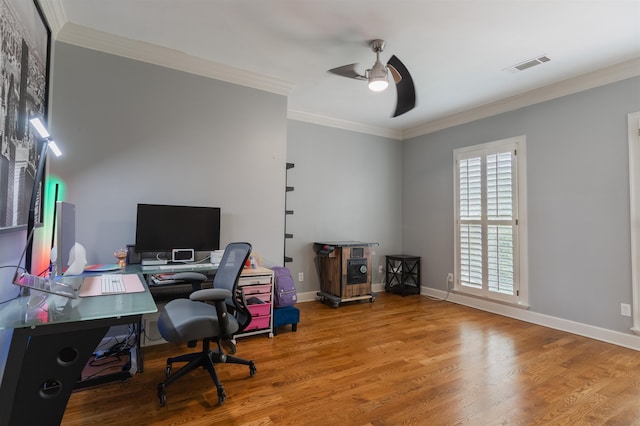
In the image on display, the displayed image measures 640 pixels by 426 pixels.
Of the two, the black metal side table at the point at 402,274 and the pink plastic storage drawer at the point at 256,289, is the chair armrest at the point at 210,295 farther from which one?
the black metal side table at the point at 402,274

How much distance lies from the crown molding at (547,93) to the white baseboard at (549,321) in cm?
243

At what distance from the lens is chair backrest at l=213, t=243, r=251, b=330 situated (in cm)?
221

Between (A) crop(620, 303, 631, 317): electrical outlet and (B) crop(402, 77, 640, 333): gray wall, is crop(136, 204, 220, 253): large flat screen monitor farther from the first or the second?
(A) crop(620, 303, 631, 317): electrical outlet

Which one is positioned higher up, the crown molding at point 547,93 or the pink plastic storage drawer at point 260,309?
the crown molding at point 547,93

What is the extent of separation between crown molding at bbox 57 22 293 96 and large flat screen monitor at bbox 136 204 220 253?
137 cm

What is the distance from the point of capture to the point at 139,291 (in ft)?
5.71

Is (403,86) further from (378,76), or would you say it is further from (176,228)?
(176,228)

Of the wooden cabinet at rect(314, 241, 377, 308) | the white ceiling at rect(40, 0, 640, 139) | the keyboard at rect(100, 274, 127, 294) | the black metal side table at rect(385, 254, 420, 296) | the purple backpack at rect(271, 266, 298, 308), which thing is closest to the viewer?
the keyboard at rect(100, 274, 127, 294)

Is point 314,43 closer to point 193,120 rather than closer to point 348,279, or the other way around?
point 193,120

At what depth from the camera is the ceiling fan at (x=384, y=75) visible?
2.51 metres

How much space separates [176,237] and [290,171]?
1.96m

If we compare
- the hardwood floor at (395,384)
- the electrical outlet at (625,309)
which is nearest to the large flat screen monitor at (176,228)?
the hardwood floor at (395,384)

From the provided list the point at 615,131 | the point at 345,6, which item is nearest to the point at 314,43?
the point at 345,6

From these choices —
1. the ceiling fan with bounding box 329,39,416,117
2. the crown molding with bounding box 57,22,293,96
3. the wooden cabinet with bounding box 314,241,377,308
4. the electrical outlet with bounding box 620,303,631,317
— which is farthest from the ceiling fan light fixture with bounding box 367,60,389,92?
the electrical outlet with bounding box 620,303,631,317
